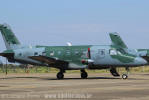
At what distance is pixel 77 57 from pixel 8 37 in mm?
10464

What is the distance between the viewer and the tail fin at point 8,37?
44.2 meters

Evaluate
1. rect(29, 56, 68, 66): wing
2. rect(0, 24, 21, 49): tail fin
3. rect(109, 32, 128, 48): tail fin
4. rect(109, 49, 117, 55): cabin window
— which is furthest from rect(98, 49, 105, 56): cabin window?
rect(109, 32, 128, 48): tail fin

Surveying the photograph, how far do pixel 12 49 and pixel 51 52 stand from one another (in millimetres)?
5511

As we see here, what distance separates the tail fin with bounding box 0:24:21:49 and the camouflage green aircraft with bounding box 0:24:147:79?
7.84 feet

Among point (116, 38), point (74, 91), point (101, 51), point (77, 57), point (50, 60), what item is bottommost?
point (74, 91)

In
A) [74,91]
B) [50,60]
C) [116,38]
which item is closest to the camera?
[74,91]

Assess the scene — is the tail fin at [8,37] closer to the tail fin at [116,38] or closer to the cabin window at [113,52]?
the cabin window at [113,52]

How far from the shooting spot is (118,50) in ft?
124

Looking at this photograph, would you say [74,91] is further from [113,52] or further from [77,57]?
[77,57]

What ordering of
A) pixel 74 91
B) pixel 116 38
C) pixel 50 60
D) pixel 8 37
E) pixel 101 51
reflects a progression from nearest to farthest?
1. pixel 74 91
2. pixel 101 51
3. pixel 50 60
4. pixel 8 37
5. pixel 116 38

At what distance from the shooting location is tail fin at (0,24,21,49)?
4416 centimetres

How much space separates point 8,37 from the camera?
44625mm

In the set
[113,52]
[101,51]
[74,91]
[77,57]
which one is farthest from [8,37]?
[74,91]

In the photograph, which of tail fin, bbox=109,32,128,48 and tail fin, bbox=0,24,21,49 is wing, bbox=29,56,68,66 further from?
tail fin, bbox=109,32,128,48
